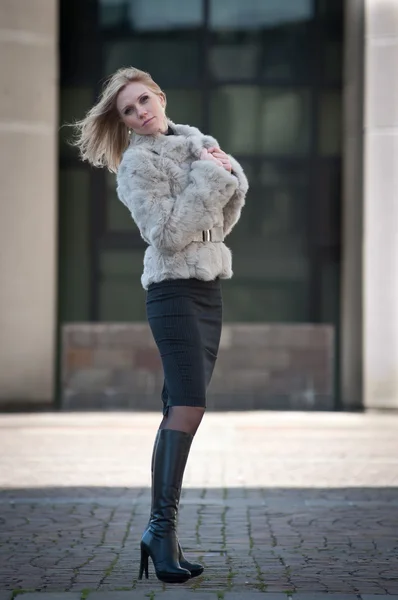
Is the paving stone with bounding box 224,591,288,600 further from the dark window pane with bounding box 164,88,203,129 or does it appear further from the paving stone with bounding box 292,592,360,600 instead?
the dark window pane with bounding box 164,88,203,129

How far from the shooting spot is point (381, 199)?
41.8ft

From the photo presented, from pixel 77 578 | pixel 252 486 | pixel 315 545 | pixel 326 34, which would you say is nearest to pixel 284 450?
pixel 252 486

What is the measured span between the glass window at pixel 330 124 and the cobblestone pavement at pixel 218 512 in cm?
361

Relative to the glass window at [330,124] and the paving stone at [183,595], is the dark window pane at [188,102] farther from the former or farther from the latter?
the paving stone at [183,595]

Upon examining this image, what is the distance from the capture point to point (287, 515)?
20.7 feet

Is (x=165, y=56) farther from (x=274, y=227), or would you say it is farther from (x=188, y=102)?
(x=274, y=227)

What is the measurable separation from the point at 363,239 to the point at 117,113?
8253mm

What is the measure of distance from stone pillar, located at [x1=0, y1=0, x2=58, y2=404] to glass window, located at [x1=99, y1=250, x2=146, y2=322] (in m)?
0.63

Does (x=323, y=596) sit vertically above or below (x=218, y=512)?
above

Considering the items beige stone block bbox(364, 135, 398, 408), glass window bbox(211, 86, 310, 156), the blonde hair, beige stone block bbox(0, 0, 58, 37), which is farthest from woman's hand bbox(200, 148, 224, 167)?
glass window bbox(211, 86, 310, 156)

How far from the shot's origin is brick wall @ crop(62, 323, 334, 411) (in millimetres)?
13094

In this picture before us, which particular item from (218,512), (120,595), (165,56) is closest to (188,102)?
(165,56)

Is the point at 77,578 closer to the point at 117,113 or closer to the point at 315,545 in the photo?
the point at 315,545

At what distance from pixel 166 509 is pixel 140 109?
58.2 inches
